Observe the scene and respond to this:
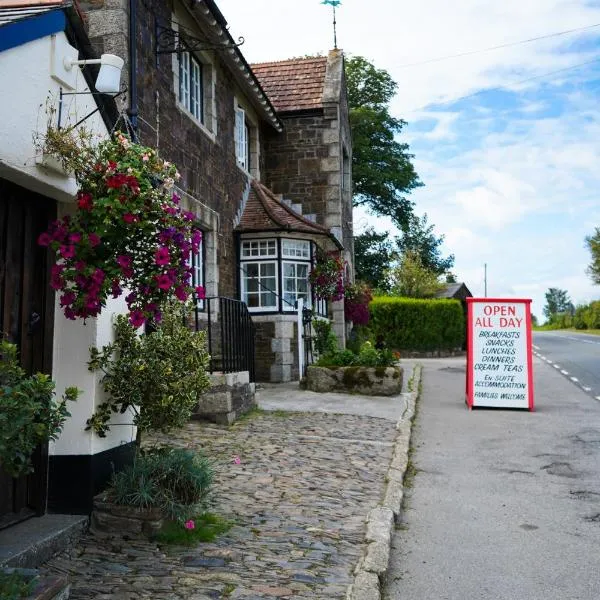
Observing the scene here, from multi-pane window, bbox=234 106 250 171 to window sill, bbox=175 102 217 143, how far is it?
181 cm

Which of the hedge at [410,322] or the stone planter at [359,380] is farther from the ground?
the hedge at [410,322]

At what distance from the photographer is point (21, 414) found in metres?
2.82

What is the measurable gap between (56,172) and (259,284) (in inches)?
414

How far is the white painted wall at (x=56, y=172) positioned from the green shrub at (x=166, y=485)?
12.6 inches

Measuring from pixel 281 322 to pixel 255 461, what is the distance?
7657mm

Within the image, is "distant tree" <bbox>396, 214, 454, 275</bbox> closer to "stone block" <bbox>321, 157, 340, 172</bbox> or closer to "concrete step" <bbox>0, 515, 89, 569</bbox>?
"stone block" <bbox>321, 157, 340, 172</bbox>

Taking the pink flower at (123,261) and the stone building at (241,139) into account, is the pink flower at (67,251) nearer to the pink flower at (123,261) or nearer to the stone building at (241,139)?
the pink flower at (123,261)

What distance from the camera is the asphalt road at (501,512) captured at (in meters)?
4.21

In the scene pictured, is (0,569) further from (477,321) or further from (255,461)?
(477,321)

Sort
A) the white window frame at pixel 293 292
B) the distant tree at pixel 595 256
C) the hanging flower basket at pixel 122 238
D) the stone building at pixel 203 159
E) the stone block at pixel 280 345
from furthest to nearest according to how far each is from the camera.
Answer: the distant tree at pixel 595 256 < the white window frame at pixel 293 292 < the stone block at pixel 280 345 < the stone building at pixel 203 159 < the hanging flower basket at pixel 122 238

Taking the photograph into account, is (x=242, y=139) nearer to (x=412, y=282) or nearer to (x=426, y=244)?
(x=412, y=282)

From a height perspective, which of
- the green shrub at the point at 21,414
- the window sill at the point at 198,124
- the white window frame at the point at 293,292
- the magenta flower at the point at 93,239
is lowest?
the green shrub at the point at 21,414

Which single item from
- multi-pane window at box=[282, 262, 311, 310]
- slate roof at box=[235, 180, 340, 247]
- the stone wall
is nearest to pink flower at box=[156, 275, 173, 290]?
the stone wall

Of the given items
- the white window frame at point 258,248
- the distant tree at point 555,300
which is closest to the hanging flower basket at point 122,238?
the white window frame at point 258,248
